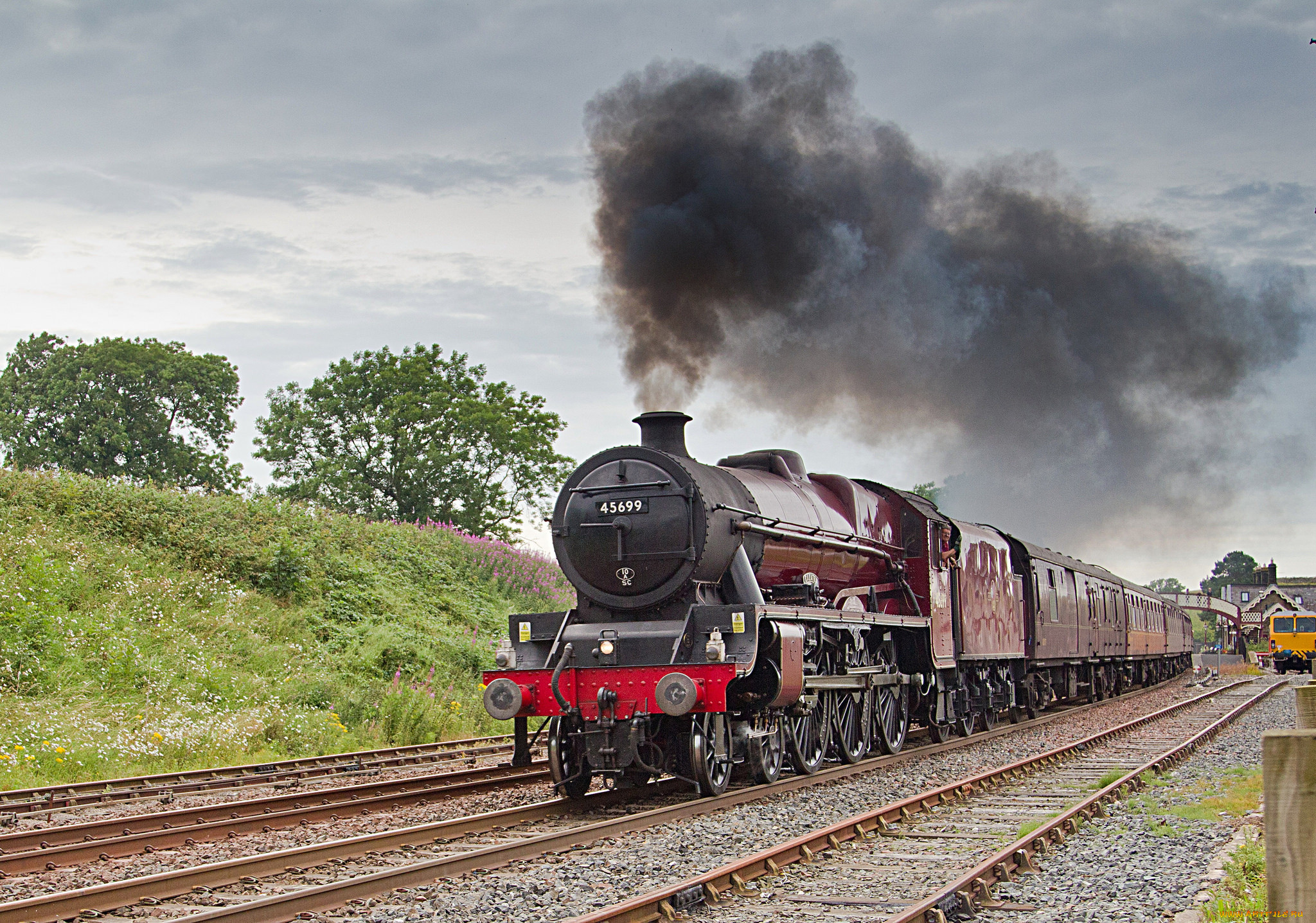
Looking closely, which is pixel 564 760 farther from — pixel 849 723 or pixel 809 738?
pixel 849 723

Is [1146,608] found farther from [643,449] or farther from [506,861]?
[506,861]

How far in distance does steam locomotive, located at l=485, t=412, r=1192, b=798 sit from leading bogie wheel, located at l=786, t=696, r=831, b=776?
0.08ft

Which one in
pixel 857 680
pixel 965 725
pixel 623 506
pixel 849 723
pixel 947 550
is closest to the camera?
pixel 623 506

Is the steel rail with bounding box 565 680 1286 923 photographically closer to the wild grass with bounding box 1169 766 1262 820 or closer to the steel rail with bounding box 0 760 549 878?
the wild grass with bounding box 1169 766 1262 820

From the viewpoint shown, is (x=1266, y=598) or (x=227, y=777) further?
(x=1266, y=598)

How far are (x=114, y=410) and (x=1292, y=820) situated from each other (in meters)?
36.1

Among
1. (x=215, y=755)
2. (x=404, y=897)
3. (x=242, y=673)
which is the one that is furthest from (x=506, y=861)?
(x=242, y=673)

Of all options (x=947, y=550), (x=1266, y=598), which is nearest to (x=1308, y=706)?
(x=947, y=550)

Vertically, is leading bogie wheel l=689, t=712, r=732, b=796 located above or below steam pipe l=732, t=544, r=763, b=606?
below

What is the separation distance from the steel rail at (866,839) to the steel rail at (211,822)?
3.50m

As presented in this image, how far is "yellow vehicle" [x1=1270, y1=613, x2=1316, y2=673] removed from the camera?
1666 inches

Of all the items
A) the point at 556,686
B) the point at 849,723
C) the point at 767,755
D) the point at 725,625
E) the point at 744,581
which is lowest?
the point at 767,755

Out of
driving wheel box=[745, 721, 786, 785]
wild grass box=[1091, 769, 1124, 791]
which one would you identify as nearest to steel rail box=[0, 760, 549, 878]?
driving wheel box=[745, 721, 786, 785]

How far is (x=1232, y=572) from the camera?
145875 mm
